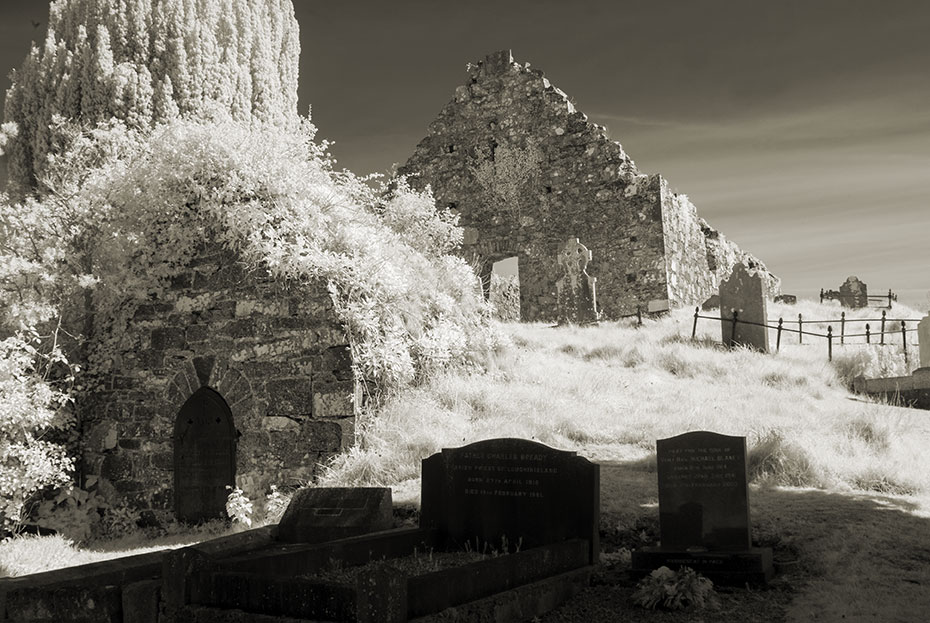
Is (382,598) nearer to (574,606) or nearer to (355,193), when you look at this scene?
(574,606)

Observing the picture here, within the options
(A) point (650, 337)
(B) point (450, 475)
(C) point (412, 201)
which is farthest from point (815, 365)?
(B) point (450, 475)

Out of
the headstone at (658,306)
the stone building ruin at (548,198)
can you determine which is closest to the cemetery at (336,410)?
the headstone at (658,306)

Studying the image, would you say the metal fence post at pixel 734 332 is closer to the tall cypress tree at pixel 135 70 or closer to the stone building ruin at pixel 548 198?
the stone building ruin at pixel 548 198

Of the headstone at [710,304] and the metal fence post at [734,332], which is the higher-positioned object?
the headstone at [710,304]

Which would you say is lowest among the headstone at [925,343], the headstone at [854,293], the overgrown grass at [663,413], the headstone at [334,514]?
the headstone at [334,514]

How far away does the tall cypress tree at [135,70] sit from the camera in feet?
58.9

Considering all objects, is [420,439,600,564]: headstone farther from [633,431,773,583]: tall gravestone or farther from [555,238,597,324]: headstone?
[555,238,597,324]: headstone

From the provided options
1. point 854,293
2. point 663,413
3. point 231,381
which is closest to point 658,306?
point 663,413

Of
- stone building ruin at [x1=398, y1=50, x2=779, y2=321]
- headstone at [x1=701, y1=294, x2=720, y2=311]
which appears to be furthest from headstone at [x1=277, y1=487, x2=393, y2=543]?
headstone at [x1=701, y1=294, x2=720, y2=311]

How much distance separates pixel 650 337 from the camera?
729 inches

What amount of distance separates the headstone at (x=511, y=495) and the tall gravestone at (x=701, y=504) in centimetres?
65

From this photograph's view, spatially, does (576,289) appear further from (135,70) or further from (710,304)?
(135,70)

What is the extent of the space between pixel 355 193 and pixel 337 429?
4949 millimetres

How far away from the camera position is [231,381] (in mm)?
11180
